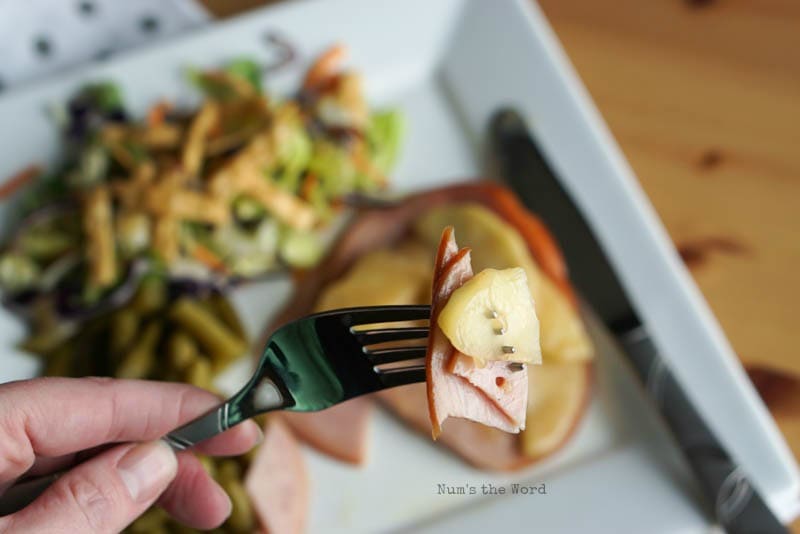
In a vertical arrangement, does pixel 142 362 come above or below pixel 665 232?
above

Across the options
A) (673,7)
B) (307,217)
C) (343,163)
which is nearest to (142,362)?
(307,217)

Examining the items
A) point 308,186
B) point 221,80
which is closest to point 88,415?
point 308,186

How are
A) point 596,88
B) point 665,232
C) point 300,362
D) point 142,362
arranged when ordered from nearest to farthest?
1. point 300,362
2. point 142,362
3. point 665,232
4. point 596,88

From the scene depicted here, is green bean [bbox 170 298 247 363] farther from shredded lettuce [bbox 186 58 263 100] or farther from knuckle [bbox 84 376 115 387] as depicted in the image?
knuckle [bbox 84 376 115 387]

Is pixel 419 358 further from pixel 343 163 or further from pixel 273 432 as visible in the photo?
pixel 343 163

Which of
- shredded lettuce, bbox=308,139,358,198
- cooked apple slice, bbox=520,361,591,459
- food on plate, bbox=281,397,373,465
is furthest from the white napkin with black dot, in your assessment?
cooked apple slice, bbox=520,361,591,459

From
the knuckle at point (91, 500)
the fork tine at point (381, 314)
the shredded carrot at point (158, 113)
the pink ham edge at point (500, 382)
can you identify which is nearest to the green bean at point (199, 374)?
the shredded carrot at point (158, 113)

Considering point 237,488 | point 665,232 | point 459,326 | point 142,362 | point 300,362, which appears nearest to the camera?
point 459,326

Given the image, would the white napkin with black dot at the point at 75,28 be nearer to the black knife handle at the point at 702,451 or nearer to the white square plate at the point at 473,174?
the white square plate at the point at 473,174
